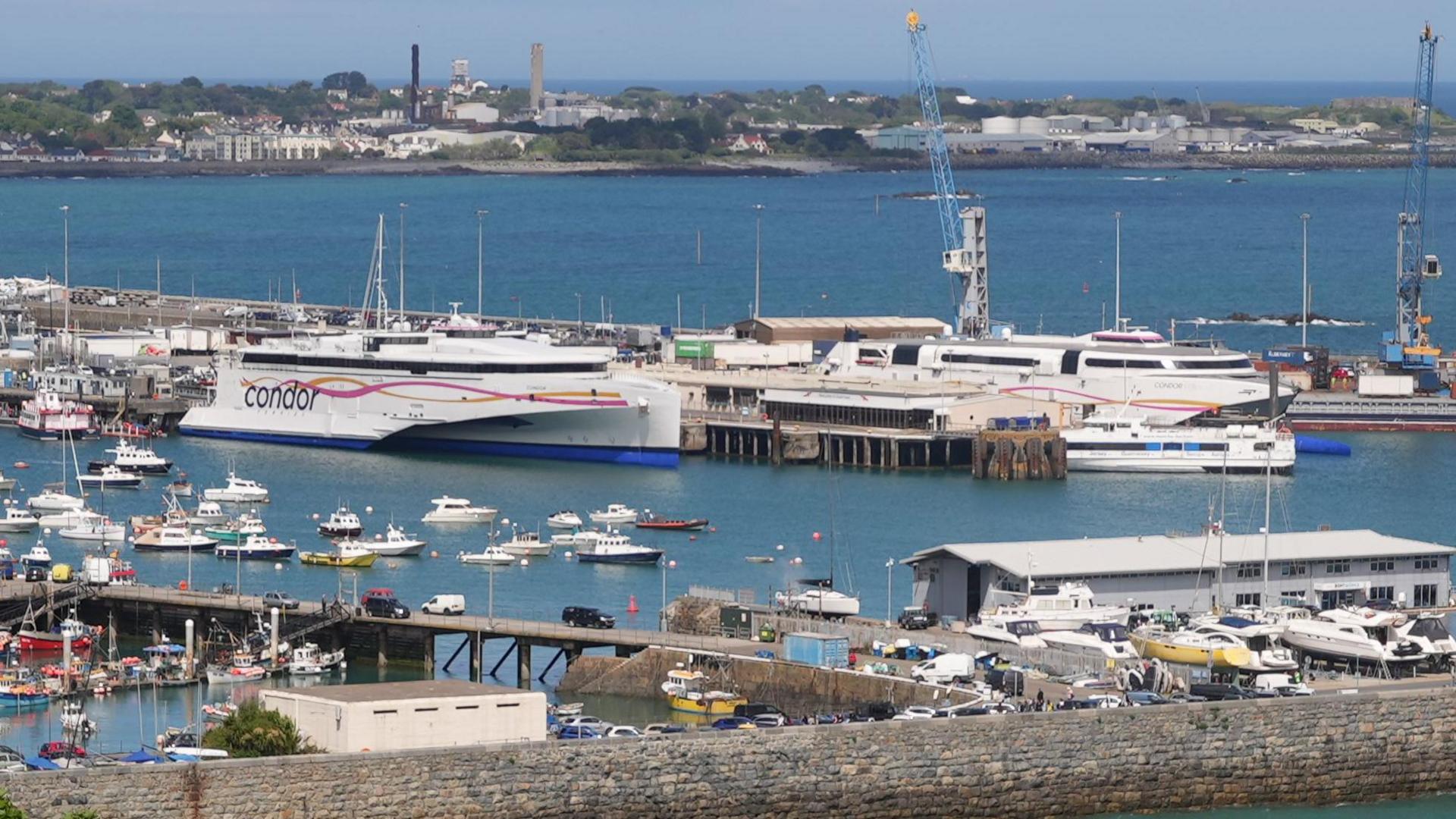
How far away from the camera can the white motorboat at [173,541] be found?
4722 cm

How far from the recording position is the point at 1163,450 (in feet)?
196

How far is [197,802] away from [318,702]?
2735mm

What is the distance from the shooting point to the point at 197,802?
26328 mm

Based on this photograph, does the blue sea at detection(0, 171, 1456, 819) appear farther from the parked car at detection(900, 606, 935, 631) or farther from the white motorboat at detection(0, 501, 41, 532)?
the parked car at detection(900, 606, 935, 631)

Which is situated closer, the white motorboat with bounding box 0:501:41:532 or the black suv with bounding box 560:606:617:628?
the black suv with bounding box 560:606:617:628

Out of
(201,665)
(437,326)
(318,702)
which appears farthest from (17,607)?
(437,326)

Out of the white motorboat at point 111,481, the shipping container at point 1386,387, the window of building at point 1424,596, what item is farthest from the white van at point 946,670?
the shipping container at point 1386,387

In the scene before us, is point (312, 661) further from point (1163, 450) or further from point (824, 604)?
point (1163, 450)

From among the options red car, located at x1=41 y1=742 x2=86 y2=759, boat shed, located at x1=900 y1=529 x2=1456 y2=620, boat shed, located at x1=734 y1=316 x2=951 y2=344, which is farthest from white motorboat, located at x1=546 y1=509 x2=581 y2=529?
boat shed, located at x1=734 y1=316 x2=951 y2=344

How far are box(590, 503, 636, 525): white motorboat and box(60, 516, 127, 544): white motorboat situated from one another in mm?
7351

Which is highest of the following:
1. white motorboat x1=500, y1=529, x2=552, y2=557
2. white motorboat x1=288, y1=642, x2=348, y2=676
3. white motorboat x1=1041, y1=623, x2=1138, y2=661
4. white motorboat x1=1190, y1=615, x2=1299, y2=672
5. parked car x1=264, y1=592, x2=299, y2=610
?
white motorboat x1=1190, y1=615, x2=1299, y2=672

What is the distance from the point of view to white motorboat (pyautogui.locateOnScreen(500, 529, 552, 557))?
47.2 m

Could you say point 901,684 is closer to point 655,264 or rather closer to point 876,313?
point 876,313

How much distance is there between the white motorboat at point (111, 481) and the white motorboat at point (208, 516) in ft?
15.9
